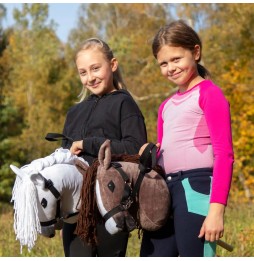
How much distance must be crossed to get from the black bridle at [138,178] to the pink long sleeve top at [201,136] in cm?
12

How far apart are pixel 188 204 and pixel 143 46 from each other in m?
18.8

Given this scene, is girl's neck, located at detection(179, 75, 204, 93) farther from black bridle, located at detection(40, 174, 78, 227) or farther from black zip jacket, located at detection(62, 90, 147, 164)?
black bridle, located at detection(40, 174, 78, 227)

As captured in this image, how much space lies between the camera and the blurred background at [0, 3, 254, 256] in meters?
15.0

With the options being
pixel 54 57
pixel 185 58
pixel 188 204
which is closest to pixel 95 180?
pixel 188 204

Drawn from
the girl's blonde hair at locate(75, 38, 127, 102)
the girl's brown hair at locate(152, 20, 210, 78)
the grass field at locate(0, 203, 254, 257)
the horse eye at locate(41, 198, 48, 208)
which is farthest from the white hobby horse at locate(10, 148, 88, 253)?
the grass field at locate(0, 203, 254, 257)

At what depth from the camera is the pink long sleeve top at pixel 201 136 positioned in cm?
255

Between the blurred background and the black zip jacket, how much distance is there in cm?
239

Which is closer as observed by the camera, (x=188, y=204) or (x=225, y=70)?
(x=188, y=204)

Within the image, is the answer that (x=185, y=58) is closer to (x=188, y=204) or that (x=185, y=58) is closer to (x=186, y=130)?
(x=186, y=130)

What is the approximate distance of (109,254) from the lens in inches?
118

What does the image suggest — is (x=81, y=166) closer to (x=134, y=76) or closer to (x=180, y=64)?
(x=180, y=64)

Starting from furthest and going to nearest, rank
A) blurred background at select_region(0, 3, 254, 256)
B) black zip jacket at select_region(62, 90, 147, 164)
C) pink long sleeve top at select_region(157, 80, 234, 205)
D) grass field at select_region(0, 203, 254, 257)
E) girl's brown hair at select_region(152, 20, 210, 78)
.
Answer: blurred background at select_region(0, 3, 254, 256), grass field at select_region(0, 203, 254, 257), black zip jacket at select_region(62, 90, 147, 164), girl's brown hair at select_region(152, 20, 210, 78), pink long sleeve top at select_region(157, 80, 234, 205)

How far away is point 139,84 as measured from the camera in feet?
69.2

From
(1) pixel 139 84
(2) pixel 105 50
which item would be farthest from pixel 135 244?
(1) pixel 139 84
